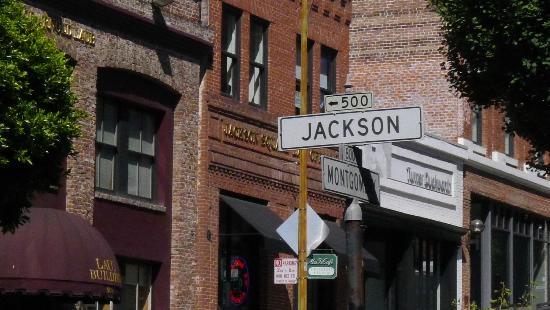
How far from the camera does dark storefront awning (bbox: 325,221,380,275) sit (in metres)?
30.1

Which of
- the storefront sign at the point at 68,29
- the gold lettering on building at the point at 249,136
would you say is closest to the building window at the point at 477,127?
the gold lettering on building at the point at 249,136

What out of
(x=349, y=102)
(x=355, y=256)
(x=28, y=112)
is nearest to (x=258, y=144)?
(x=349, y=102)

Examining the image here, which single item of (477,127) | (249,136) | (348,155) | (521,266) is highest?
(477,127)

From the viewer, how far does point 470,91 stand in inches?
1064

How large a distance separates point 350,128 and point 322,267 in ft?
21.0

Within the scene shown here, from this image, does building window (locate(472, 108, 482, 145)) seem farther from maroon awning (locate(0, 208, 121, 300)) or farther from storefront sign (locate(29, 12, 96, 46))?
maroon awning (locate(0, 208, 121, 300))

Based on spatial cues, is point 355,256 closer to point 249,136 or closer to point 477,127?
point 249,136

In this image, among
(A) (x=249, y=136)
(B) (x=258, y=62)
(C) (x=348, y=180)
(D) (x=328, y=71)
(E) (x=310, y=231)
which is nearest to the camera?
(C) (x=348, y=180)

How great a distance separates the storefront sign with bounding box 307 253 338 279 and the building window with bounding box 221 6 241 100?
8.14 m

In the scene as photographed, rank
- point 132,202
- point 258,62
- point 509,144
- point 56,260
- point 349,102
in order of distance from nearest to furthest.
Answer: point 349,102 → point 56,260 → point 132,202 → point 258,62 → point 509,144

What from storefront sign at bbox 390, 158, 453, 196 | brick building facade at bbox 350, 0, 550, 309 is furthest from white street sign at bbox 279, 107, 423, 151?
brick building facade at bbox 350, 0, 550, 309

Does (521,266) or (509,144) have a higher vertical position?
(509,144)

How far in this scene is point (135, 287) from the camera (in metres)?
26.7

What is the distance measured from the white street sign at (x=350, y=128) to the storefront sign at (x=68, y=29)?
8.80 meters
